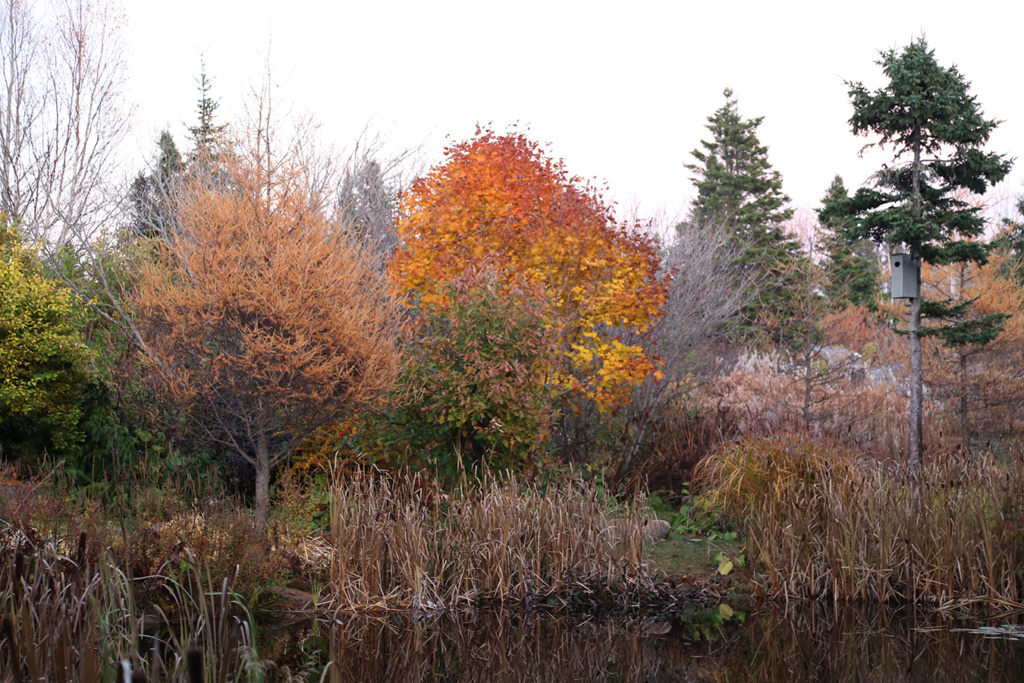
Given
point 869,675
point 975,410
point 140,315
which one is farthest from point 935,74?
point 140,315

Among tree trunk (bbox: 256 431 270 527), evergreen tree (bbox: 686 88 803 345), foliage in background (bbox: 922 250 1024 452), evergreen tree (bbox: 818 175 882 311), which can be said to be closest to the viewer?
tree trunk (bbox: 256 431 270 527)

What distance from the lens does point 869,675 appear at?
210 inches

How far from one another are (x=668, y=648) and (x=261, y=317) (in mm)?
4205

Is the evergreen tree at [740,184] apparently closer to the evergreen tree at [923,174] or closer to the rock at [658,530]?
the evergreen tree at [923,174]

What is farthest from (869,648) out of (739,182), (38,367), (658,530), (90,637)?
(739,182)

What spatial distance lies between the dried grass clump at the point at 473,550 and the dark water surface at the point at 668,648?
0.24m

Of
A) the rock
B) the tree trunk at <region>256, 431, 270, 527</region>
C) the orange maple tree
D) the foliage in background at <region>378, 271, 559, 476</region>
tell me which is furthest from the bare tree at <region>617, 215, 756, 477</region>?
the tree trunk at <region>256, 431, 270, 527</region>

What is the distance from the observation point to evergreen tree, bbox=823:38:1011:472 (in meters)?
10.4

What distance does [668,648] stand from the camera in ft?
19.3

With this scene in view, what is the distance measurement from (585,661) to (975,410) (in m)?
10.5

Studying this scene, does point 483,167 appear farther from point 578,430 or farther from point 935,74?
point 935,74

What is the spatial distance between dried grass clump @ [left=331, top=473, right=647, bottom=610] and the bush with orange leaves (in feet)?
3.48

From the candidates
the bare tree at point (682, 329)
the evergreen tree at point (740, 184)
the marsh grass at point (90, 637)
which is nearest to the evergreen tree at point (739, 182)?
the evergreen tree at point (740, 184)

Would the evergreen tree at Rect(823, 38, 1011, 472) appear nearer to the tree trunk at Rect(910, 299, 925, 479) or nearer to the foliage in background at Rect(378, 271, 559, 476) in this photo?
the tree trunk at Rect(910, 299, 925, 479)
